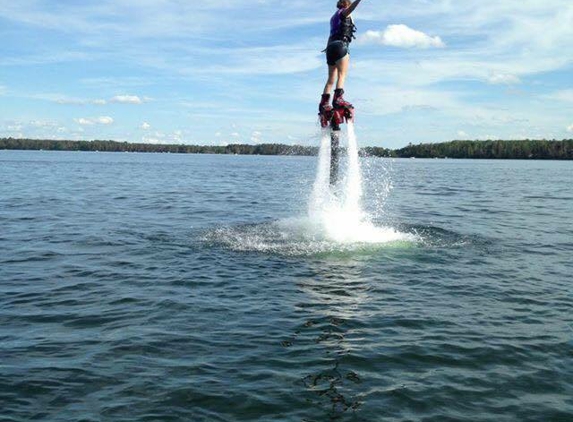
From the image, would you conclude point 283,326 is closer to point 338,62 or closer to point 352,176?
point 338,62

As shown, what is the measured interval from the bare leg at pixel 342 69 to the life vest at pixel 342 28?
0.55m

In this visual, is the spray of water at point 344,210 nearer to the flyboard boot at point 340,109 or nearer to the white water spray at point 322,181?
the white water spray at point 322,181

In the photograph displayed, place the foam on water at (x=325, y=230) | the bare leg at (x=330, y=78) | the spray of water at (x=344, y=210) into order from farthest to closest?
the spray of water at (x=344, y=210), the foam on water at (x=325, y=230), the bare leg at (x=330, y=78)

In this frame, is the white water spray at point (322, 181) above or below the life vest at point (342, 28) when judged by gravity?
below

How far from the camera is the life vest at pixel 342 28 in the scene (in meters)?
16.2

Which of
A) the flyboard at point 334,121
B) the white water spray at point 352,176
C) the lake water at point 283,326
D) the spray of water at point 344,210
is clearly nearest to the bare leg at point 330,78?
the flyboard at point 334,121

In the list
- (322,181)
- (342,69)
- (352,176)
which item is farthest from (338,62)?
(322,181)

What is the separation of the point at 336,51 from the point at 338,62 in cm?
33

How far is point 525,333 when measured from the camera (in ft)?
36.0

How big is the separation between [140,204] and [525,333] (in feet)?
92.8

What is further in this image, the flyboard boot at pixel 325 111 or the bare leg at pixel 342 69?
the flyboard boot at pixel 325 111

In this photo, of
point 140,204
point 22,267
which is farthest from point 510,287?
point 140,204

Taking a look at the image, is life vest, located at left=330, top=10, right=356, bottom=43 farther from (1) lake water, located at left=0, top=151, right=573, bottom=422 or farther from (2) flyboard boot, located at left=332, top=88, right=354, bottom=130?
(1) lake water, located at left=0, top=151, right=573, bottom=422

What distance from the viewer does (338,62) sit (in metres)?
16.6
